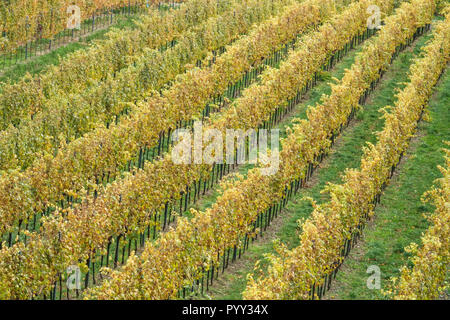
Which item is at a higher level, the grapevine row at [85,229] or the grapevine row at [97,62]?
the grapevine row at [97,62]

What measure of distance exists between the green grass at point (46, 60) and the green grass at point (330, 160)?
566 inches

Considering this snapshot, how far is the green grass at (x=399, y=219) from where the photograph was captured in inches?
880

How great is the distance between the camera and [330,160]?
2977 centimetres

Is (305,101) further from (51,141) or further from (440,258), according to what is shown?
(440,258)

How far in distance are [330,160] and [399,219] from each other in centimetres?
515

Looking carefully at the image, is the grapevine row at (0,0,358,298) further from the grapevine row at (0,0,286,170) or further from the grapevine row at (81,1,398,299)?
the grapevine row at (0,0,286,170)

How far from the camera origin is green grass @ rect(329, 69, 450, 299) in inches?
880

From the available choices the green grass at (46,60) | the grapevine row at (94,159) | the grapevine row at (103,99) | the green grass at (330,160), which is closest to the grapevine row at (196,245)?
the green grass at (330,160)

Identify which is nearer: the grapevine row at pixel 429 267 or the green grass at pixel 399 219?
the grapevine row at pixel 429 267

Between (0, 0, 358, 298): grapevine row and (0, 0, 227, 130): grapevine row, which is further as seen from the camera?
(0, 0, 227, 130): grapevine row

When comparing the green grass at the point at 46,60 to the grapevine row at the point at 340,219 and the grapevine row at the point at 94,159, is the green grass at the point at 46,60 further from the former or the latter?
the grapevine row at the point at 340,219

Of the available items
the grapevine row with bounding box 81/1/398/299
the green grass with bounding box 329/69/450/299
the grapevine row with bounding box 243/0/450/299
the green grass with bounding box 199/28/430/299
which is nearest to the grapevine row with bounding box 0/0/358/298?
the grapevine row with bounding box 81/1/398/299

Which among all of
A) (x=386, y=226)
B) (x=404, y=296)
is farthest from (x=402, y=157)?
(x=404, y=296)

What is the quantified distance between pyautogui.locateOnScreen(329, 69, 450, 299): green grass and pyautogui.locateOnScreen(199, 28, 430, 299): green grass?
2149mm
